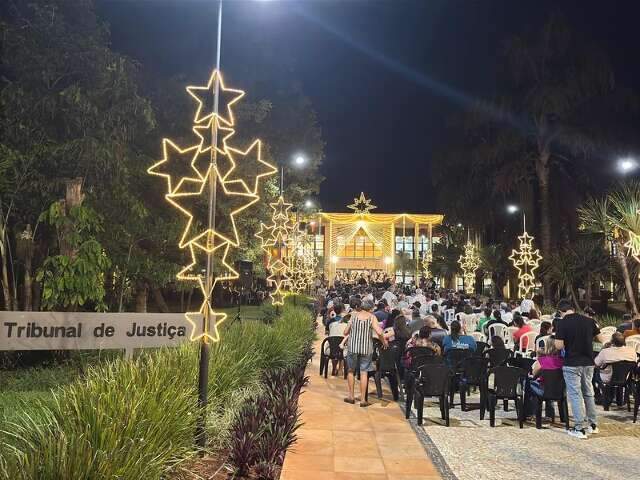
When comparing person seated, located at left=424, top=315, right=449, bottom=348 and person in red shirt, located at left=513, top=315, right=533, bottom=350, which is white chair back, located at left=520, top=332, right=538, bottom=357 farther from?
person seated, located at left=424, top=315, right=449, bottom=348

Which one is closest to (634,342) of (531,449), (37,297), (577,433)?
(577,433)

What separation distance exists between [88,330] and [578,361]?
769 centimetres

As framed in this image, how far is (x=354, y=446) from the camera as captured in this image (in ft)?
19.8

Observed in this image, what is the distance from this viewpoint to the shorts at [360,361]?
8.12 m

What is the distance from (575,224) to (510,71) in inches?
335

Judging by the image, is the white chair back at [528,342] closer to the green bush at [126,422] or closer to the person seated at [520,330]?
the person seated at [520,330]

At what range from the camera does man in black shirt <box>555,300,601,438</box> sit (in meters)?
6.85

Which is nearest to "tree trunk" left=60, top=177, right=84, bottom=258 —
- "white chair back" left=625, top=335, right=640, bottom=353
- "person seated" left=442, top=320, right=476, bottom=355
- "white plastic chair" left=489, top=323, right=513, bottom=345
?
"person seated" left=442, top=320, right=476, bottom=355

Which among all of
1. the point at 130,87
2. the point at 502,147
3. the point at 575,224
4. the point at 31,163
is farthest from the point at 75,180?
the point at 575,224

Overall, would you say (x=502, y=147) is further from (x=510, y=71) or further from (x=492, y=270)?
(x=492, y=270)

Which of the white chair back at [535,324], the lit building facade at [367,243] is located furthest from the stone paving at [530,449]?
the lit building facade at [367,243]

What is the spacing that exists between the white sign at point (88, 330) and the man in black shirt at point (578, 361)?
18.3 feet

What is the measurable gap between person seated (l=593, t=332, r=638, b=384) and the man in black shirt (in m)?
1.26

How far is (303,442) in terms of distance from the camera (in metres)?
6.15
